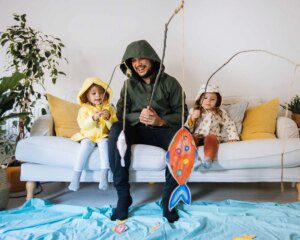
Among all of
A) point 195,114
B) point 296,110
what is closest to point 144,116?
point 195,114

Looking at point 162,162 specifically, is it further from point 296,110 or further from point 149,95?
point 296,110

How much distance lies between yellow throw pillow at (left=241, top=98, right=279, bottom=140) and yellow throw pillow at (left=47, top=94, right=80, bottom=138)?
1.26 metres

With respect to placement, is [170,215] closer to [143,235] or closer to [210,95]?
[143,235]

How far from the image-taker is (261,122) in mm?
2248

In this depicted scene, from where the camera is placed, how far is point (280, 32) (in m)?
2.80

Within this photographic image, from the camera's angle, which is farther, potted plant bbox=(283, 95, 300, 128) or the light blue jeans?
potted plant bbox=(283, 95, 300, 128)

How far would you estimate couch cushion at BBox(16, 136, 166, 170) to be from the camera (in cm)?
185

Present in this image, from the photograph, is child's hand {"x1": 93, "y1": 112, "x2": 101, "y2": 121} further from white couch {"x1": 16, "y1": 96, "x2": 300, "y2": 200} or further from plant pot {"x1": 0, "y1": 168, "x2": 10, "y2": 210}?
plant pot {"x1": 0, "y1": 168, "x2": 10, "y2": 210}

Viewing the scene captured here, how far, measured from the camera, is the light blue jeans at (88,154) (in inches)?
73.6

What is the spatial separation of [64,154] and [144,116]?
0.56 metres

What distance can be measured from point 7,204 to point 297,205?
1809mm

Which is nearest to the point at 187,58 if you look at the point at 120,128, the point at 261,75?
the point at 261,75

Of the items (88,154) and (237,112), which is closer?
(88,154)

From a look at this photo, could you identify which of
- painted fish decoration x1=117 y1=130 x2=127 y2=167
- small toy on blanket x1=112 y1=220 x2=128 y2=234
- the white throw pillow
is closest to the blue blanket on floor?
small toy on blanket x1=112 y1=220 x2=128 y2=234
